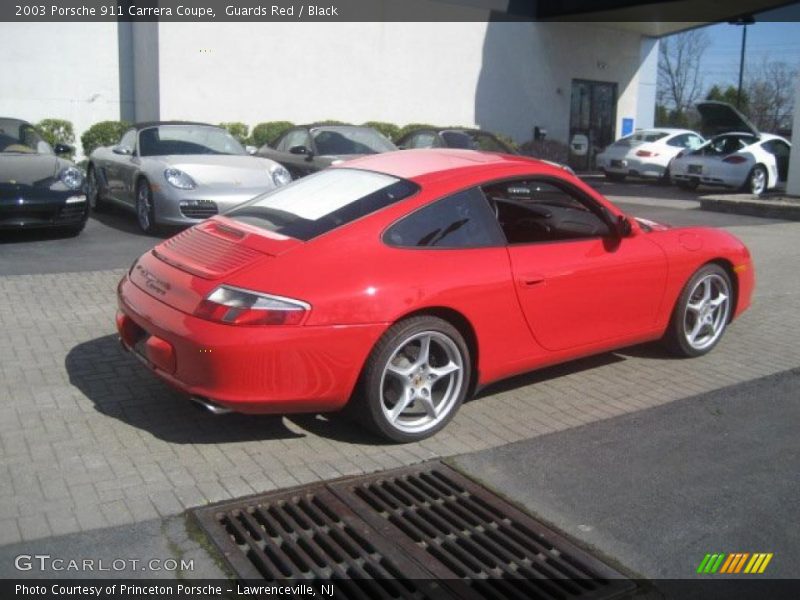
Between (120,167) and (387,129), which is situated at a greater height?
(387,129)

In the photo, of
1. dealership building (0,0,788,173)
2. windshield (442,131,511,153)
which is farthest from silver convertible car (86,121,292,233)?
dealership building (0,0,788,173)

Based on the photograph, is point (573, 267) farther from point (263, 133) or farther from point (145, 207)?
point (263, 133)

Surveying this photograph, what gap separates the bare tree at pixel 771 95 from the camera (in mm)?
42591

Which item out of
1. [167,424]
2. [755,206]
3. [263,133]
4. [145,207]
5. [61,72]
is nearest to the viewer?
[167,424]

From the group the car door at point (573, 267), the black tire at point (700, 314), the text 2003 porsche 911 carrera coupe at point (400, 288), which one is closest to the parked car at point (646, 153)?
the black tire at point (700, 314)

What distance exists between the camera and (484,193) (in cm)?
473

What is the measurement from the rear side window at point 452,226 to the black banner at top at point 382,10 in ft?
48.0

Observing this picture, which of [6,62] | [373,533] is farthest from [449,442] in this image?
[6,62]

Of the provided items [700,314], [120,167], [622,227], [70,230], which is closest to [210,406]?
[622,227]

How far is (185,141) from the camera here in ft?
35.6

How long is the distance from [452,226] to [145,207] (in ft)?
21.1

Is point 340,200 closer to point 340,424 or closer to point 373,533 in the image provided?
point 340,424

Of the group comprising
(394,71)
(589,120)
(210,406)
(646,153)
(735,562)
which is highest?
(394,71)

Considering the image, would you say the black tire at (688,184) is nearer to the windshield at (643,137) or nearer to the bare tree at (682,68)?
the windshield at (643,137)
